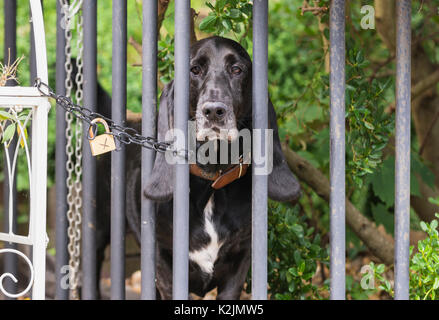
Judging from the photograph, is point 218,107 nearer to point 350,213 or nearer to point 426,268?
point 426,268

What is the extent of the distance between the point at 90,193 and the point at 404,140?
1.36m

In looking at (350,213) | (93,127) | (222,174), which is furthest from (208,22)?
(350,213)

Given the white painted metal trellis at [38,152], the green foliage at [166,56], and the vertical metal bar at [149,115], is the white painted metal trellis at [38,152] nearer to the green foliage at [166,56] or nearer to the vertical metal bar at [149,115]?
the vertical metal bar at [149,115]

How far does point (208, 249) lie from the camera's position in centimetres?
266

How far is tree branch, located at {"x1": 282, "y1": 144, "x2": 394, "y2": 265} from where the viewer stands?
11.3ft

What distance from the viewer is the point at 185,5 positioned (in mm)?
1921

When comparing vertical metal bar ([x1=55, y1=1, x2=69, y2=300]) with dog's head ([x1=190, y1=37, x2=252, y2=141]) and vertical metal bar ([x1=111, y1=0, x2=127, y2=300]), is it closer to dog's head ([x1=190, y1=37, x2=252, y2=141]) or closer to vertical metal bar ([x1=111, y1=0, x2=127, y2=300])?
vertical metal bar ([x1=111, y1=0, x2=127, y2=300])

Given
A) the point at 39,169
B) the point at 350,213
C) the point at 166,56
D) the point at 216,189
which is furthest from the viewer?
the point at 350,213

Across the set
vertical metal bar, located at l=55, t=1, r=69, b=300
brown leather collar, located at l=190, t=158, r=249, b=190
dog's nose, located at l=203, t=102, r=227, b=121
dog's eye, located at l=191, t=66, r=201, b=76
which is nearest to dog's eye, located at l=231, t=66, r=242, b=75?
dog's eye, located at l=191, t=66, r=201, b=76

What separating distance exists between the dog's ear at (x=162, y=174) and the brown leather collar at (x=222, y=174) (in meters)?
0.18

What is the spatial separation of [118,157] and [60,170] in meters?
0.55

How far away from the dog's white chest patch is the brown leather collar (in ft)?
0.51
